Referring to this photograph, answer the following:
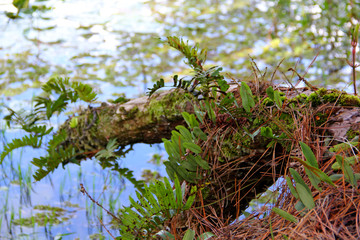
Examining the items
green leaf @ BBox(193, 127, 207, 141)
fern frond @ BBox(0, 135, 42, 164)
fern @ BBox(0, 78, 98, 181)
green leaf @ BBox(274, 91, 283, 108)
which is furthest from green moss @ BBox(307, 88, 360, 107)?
fern frond @ BBox(0, 135, 42, 164)

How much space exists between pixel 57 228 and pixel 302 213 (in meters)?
1.51

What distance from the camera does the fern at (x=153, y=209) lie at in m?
0.64

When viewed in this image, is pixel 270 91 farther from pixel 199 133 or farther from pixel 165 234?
pixel 165 234

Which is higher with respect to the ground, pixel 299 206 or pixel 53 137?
pixel 53 137

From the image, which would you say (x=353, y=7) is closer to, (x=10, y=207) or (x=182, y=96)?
(x=182, y=96)

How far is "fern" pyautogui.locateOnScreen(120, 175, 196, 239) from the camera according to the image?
0.64 metres

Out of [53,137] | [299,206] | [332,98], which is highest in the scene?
[53,137]

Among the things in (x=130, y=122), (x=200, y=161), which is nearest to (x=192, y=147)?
(x=200, y=161)

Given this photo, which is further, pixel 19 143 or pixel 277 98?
pixel 19 143

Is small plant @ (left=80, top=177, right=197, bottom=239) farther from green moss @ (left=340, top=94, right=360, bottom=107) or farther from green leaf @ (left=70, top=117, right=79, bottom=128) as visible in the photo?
green leaf @ (left=70, top=117, right=79, bottom=128)

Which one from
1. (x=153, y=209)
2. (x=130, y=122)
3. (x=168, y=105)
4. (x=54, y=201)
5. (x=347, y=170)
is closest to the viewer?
(x=347, y=170)

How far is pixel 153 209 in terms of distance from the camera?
0.67 m

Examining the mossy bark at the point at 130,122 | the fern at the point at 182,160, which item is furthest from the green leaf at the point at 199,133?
the mossy bark at the point at 130,122

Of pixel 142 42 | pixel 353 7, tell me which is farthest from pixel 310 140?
pixel 142 42
